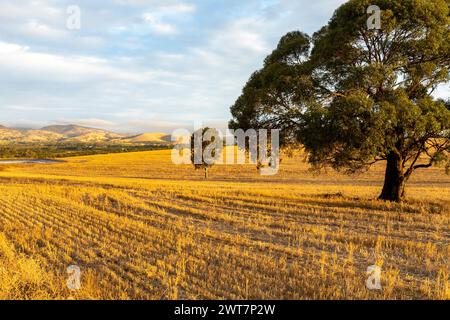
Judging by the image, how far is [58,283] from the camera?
27.5 ft

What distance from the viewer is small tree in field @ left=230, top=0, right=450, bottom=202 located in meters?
18.8

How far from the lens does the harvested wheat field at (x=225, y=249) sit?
8.29 m

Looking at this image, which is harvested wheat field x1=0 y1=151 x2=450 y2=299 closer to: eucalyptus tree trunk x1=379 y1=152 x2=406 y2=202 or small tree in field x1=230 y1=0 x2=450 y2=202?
eucalyptus tree trunk x1=379 y1=152 x2=406 y2=202

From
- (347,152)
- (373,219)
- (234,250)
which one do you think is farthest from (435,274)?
(347,152)

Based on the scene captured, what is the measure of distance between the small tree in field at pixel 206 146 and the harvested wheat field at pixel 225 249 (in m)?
39.1

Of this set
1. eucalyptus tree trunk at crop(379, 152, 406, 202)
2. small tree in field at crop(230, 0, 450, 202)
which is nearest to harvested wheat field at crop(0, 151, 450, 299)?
eucalyptus tree trunk at crop(379, 152, 406, 202)

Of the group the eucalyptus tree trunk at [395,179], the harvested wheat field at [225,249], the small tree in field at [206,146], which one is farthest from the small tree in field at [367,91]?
the small tree in field at [206,146]

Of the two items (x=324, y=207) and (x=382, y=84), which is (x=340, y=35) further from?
(x=324, y=207)

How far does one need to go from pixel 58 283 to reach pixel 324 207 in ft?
52.1

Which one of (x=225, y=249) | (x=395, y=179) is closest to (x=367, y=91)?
(x=395, y=179)

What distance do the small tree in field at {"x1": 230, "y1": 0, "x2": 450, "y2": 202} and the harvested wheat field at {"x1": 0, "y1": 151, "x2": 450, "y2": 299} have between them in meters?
3.39

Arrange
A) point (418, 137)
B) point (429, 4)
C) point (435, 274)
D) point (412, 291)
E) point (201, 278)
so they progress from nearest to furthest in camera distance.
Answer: point (412, 291), point (201, 278), point (435, 274), point (429, 4), point (418, 137)

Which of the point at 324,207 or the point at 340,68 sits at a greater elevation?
the point at 340,68

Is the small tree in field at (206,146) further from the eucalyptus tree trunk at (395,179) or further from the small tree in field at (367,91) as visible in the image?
the eucalyptus tree trunk at (395,179)
